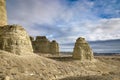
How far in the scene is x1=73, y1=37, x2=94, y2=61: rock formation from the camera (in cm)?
7819

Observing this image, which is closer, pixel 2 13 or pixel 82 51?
pixel 2 13

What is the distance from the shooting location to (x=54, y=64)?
169 ft

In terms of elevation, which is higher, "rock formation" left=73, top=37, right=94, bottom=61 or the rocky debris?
the rocky debris

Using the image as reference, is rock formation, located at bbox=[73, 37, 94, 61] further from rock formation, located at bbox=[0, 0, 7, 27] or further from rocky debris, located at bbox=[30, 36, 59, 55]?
rocky debris, located at bbox=[30, 36, 59, 55]

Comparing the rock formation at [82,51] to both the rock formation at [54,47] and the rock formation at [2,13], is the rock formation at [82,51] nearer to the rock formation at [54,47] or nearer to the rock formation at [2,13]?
the rock formation at [2,13]

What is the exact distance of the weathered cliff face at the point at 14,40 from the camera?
4897cm

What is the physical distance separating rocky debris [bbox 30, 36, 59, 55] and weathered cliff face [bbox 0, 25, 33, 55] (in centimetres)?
5637

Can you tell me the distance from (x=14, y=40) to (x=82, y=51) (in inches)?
1280

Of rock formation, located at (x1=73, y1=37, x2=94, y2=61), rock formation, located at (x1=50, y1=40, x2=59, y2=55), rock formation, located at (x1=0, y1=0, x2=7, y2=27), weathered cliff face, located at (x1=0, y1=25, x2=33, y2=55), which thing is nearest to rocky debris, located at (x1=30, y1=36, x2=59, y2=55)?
rock formation, located at (x1=50, y1=40, x2=59, y2=55)

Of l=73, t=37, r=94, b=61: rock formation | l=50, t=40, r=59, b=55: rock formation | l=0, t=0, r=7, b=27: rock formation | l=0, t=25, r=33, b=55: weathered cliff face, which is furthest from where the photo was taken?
l=50, t=40, r=59, b=55: rock formation

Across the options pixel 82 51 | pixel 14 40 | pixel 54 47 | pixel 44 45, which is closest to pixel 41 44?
pixel 44 45

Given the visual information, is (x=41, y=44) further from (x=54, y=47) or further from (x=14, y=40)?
(x=14, y=40)

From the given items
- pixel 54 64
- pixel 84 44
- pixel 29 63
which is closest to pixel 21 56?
pixel 29 63

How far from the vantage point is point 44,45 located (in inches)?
4313
